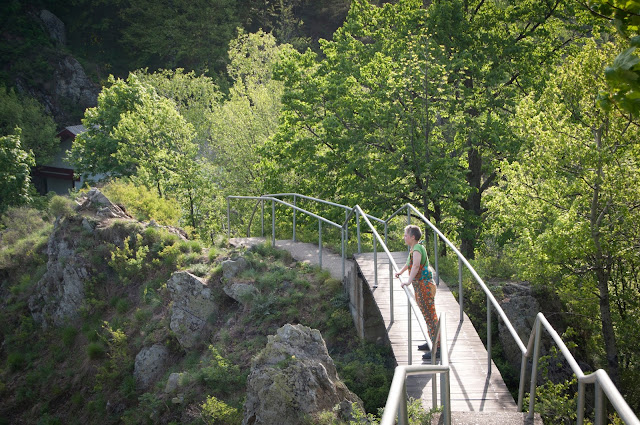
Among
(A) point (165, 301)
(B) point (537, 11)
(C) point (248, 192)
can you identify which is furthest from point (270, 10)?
(A) point (165, 301)

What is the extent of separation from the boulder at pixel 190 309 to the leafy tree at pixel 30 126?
35.0m

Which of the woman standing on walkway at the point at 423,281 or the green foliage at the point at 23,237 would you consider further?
the green foliage at the point at 23,237

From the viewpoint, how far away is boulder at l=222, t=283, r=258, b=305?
12289 millimetres

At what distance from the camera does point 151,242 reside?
16.6 meters

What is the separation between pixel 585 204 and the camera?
11141mm

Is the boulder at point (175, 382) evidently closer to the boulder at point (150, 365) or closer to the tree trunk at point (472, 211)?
the boulder at point (150, 365)

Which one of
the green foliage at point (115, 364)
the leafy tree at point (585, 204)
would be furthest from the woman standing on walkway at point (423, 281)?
the green foliage at point (115, 364)

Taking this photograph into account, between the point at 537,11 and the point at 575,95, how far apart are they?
330 inches

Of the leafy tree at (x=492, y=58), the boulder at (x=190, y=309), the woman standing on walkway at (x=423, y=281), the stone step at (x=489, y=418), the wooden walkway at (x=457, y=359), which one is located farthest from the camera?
the leafy tree at (x=492, y=58)

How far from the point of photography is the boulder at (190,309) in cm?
1270

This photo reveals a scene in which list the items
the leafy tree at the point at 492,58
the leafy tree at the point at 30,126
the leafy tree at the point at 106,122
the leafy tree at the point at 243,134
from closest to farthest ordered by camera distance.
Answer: the leafy tree at the point at 492,58 → the leafy tree at the point at 106,122 → the leafy tree at the point at 243,134 → the leafy tree at the point at 30,126

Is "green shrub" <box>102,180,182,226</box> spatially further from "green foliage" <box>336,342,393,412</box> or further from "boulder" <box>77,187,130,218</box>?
"green foliage" <box>336,342,393,412</box>

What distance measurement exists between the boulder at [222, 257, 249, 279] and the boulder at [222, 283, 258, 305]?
1.71ft

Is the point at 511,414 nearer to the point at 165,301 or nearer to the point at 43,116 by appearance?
the point at 165,301
